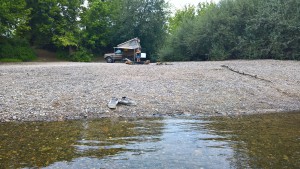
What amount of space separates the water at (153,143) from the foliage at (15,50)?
2265 centimetres

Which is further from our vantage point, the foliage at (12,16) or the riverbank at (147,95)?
the foliage at (12,16)

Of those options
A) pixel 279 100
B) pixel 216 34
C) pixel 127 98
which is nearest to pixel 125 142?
pixel 127 98

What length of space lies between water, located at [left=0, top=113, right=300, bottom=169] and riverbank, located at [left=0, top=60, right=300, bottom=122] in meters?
0.80

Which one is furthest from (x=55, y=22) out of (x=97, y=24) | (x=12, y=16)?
(x=12, y=16)

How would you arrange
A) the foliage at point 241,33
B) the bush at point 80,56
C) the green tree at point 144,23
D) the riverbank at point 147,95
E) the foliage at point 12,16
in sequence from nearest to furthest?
the riverbank at point 147,95 < the foliage at point 241,33 < the foliage at point 12,16 < the bush at point 80,56 < the green tree at point 144,23

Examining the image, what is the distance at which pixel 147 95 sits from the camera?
32.1 feet

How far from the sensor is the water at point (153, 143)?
181 inches

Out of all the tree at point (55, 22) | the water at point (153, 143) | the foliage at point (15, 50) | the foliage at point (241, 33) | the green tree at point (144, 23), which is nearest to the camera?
the water at point (153, 143)

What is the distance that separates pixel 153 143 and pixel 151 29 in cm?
3015

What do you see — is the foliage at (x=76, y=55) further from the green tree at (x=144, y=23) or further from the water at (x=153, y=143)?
the water at (x=153, y=143)

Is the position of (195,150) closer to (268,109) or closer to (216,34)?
(268,109)

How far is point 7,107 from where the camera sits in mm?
7961

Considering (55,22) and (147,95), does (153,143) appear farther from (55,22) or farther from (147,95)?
(55,22)

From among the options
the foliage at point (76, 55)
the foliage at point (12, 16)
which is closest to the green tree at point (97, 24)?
the foliage at point (76, 55)
